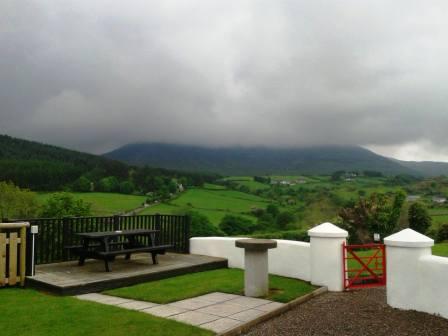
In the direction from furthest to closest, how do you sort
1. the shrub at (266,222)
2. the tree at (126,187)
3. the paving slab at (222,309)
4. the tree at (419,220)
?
the tree at (126,187) < the shrub at (266,222) < the tree at (419,220) < the paving slab at (222,309)

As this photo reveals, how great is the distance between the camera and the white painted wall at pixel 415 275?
6.18 m

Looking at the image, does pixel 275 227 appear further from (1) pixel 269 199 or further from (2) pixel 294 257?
(2) pixel 294 257

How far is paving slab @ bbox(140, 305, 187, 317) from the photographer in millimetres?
6296

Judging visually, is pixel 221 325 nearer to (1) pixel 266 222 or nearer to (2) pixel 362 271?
(2) pixel 362 271

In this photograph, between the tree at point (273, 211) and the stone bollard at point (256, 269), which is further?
the tree at point (273, 211)

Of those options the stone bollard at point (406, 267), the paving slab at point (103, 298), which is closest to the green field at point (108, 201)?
the paving slab at point (103, 298)

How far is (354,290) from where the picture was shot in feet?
27.5

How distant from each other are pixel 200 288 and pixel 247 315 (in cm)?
194

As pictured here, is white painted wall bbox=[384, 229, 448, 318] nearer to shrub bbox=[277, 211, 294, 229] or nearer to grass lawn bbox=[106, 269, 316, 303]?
grass lawn bbox=[106, 269, 316, 303]

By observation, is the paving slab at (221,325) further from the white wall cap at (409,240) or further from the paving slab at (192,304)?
the white wall cap at (409,240)

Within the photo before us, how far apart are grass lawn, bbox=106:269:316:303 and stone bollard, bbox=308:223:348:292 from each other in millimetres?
351

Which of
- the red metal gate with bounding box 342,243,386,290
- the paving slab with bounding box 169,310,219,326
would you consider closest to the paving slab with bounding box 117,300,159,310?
the paving slab with bounding box 169,310,219,326

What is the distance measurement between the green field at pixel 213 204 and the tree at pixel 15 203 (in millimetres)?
13256

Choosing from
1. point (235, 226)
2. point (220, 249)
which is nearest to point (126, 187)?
point (235, 226)
